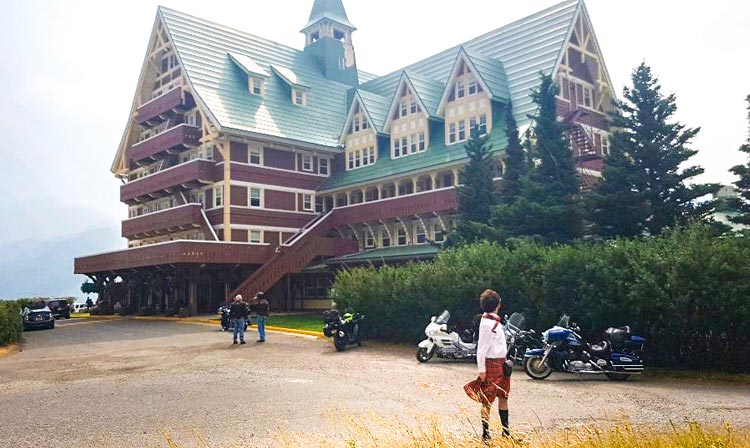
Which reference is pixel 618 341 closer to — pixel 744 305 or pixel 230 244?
pixel 744 305

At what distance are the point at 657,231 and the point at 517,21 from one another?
26842 millimetres

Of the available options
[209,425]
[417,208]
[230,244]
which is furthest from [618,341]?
[230,244]

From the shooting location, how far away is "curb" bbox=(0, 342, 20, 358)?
22.7 m

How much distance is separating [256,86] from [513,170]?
27543 mm

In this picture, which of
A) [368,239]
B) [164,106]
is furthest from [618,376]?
[164,106]

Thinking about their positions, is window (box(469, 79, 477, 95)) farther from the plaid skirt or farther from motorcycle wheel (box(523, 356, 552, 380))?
the plaid skirt

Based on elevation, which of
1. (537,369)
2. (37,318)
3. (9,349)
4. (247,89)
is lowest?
(537,369)

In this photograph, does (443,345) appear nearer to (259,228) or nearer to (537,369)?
(537,369)

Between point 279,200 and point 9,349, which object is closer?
point 9,349

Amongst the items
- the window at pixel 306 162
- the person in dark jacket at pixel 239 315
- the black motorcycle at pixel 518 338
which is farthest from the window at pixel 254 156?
the black motorcycle at pixel 518 338

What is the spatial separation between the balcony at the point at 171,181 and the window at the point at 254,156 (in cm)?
249

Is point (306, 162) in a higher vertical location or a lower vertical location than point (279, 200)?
higher

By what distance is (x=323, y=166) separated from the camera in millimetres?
51906

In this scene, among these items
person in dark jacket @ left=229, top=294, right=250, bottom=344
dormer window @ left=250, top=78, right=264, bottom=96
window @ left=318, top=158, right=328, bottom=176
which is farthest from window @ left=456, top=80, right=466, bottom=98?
person in dark jacket @ left=229, top=294, right=250, bottom=344
